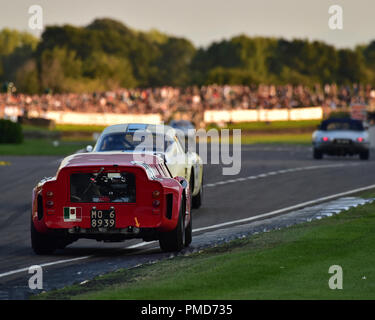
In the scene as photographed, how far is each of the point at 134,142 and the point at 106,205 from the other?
6057 millimetres

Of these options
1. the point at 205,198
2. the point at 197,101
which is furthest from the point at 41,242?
the point at 197,101

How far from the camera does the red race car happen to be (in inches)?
551

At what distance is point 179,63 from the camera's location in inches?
7854

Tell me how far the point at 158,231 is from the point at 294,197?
35.0 feet

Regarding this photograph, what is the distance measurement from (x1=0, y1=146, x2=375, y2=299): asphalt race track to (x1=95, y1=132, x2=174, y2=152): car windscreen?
1.45m

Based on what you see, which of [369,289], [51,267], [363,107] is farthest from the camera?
[363,107]

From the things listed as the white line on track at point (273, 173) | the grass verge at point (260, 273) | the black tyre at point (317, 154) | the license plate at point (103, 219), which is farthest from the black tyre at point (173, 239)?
the black tyre at point (317, 154)

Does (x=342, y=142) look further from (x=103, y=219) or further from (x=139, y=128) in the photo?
(x=103, y=219)

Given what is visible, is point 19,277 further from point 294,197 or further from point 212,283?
point 294,197

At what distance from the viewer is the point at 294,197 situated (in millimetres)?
24453

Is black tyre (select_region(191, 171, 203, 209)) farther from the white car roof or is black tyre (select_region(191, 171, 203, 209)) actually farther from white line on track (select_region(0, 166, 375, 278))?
white line on track (select_region(0, 166, 375, 278))

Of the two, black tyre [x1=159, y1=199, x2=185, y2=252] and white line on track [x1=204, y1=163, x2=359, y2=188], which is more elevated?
black tyre [x1=159, y1=199, x2=185, y2=252]

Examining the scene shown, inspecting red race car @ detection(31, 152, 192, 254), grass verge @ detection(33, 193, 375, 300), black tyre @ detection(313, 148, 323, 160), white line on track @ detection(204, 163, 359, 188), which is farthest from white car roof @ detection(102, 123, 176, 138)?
black tyre @ detection(313, 148, 323, 160)

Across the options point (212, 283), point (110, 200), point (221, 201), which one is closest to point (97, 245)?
point (110, 200)
